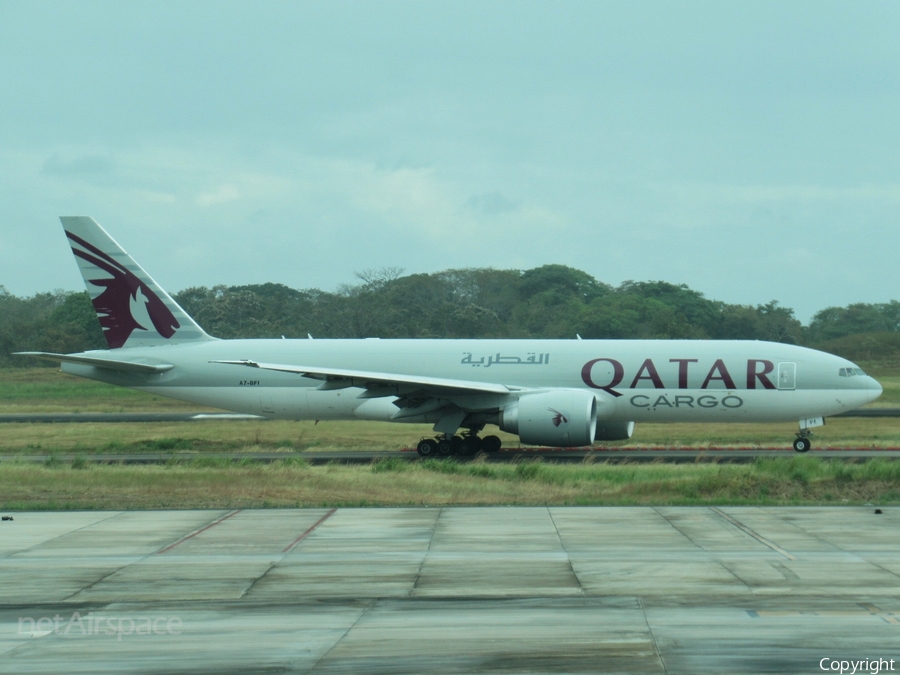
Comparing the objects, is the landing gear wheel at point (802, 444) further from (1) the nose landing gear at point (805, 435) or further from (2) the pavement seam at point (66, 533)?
(2) the pavement seam at point (66, 533)

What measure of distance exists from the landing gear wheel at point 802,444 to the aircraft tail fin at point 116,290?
1939 centimetres

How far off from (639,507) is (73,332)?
6300 cm

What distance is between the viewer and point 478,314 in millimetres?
64188

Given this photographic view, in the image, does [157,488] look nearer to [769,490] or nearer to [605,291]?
[769,490]

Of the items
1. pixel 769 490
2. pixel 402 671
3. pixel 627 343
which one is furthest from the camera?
pixel 627 343

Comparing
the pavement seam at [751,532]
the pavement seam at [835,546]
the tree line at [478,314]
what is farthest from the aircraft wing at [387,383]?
the tree line at [478,314]

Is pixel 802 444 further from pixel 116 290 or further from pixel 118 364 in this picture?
pixel 116 290

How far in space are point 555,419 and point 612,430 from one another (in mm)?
4075

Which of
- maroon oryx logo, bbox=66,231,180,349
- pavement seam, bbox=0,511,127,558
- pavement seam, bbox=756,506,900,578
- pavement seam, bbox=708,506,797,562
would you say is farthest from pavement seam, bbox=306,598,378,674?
maroon oryx logo, bbox=66,231,180,349

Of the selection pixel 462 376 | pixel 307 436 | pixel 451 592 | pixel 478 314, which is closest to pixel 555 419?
pixel 462 376

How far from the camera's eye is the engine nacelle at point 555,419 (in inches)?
1004

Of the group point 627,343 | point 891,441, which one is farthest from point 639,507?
point 891,441

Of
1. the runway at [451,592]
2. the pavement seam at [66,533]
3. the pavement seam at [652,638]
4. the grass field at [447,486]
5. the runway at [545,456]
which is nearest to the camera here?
the pavement seam at [652,638]

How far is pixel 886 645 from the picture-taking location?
7879 mm
